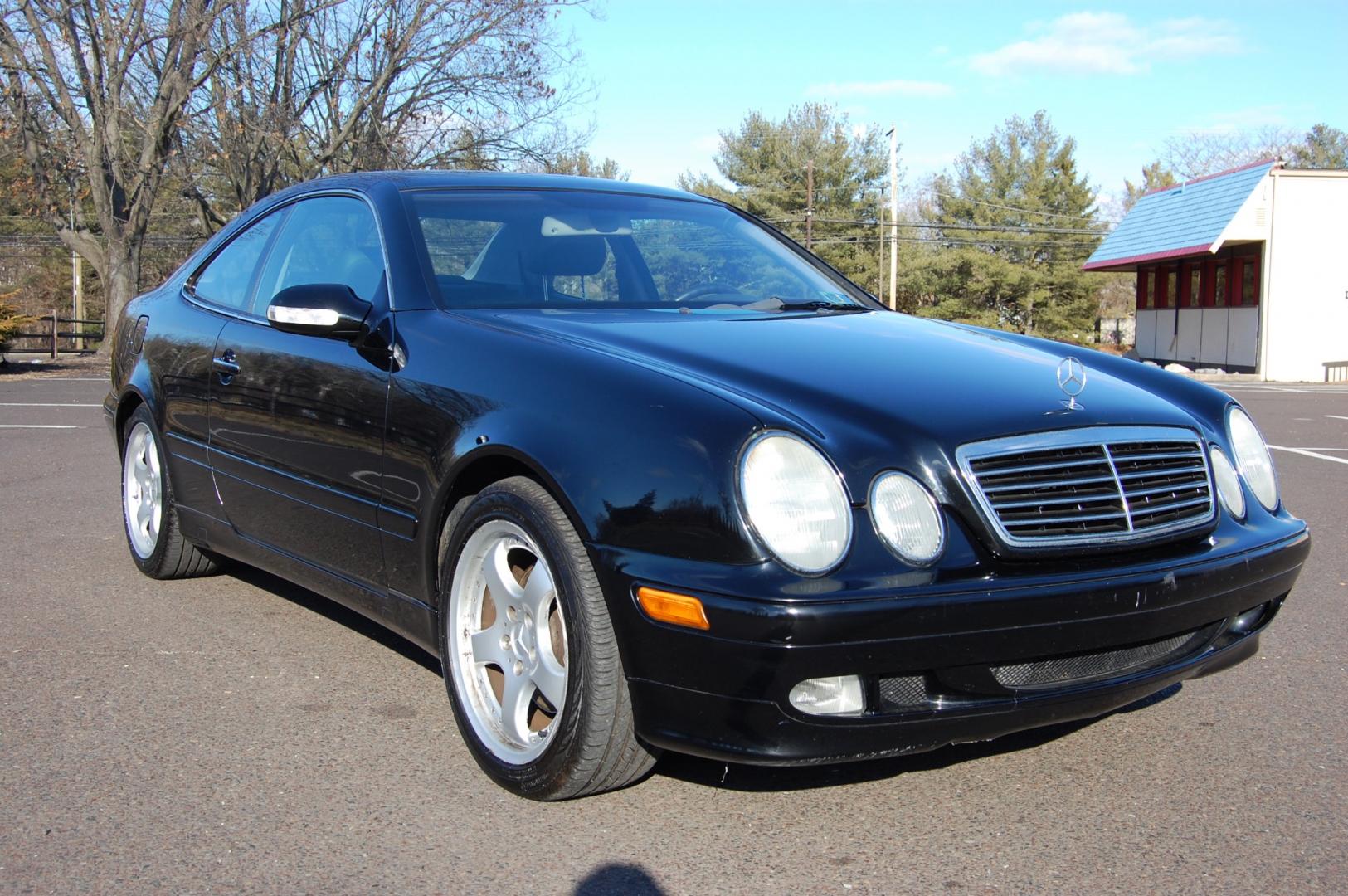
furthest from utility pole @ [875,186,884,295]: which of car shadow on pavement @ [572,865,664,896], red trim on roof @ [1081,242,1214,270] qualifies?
car shadow on pavement @ [572,865,664,896]

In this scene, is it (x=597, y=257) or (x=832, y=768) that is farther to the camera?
(x=597, y=257)

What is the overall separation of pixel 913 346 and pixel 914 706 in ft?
3.83

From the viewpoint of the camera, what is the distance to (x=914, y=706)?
2.67 metres

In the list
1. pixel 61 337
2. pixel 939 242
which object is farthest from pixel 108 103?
pixel 939 242

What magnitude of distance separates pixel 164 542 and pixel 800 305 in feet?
8.86

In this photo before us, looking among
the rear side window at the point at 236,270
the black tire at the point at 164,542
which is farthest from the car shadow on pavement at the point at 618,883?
the black tire at the point at 164,542

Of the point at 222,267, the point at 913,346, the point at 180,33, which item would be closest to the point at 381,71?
the point at 180,33

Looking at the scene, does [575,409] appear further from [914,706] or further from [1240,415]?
[1240,415]

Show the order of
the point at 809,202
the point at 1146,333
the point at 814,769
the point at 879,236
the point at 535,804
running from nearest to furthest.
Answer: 1. the point at 535,804
2. the point at 814,769
3. the point at 1146,333
4. the point at 809,202
5. the point at 879,236

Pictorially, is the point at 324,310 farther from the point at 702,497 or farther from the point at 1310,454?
the point at 1310,454

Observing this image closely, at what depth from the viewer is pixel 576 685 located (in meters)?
2.79

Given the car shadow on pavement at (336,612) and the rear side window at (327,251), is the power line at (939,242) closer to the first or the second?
A: the car shadow on pavement at (336,612)

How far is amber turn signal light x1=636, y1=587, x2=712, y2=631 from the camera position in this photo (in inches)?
101

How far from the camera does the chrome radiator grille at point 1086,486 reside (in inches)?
108
